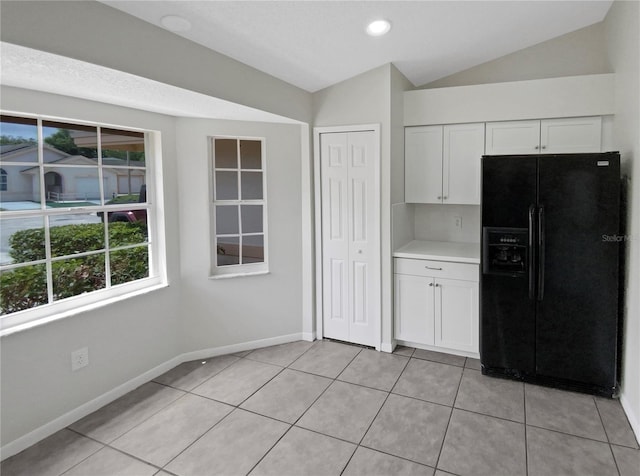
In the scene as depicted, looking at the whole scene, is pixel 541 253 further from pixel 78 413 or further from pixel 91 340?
pixel 78 413

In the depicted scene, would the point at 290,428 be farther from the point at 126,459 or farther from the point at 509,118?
the point at 509,118

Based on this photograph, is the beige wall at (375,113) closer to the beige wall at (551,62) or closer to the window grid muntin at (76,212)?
the beige wall at (551,62)

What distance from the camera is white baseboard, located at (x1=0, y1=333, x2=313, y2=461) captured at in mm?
2359

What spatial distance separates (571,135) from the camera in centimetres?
336

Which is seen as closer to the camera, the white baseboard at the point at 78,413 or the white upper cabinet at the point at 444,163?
the white baseboard at the point at 78,413

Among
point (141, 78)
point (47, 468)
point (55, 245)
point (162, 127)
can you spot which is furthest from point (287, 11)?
point (47, 468)

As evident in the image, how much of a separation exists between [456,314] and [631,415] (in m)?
1.31

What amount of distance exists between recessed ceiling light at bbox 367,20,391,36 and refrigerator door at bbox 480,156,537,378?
118 cm

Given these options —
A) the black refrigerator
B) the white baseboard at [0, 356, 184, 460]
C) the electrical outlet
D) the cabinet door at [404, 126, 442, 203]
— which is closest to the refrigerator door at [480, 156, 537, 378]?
the black refrigerator

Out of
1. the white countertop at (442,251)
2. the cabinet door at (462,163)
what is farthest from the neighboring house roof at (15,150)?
the cabinet door at (462,163)

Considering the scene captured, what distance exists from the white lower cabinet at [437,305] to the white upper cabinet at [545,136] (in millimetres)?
1119

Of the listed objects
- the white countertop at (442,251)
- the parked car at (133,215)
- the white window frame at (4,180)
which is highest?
the white window frame at (4,180)

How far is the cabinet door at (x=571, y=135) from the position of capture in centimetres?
329

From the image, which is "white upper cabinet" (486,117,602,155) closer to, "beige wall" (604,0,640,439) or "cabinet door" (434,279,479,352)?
"beige wall" (604,0,640,439)
